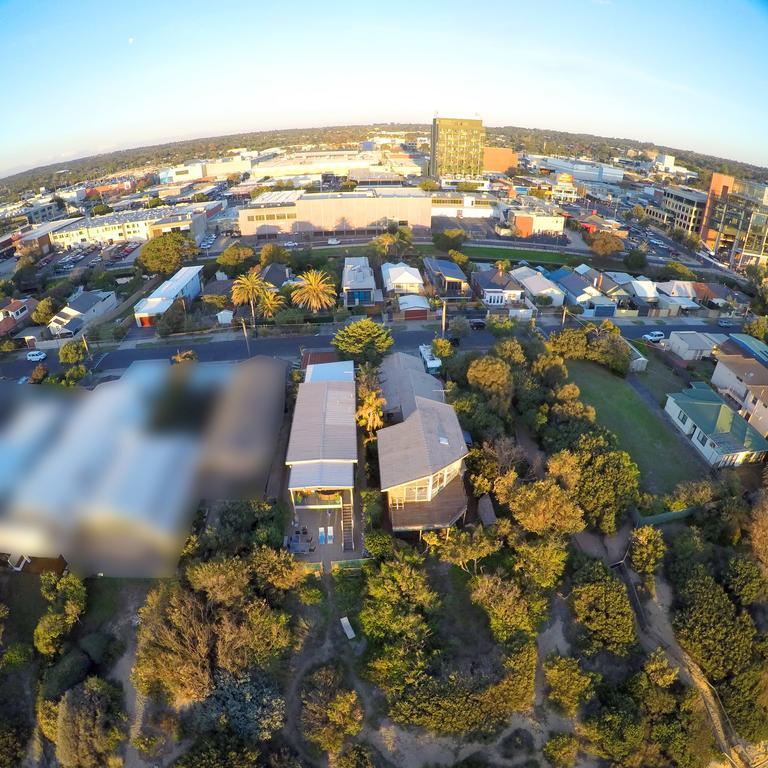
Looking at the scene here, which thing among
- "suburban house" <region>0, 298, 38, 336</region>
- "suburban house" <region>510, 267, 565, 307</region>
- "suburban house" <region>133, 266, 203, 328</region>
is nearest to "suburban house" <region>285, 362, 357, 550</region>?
"suburban house" <region>133, 266, 203, 328</region>

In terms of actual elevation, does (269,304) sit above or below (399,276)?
below

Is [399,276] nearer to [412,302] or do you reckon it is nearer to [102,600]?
[412,302]

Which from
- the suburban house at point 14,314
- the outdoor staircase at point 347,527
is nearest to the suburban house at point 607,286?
the outdoor staircase at point 347,527

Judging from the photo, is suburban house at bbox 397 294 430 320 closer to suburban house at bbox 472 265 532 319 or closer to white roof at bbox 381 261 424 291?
white roof at bbox 381 261 424 291

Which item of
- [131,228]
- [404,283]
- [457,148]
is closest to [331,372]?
[404,283]

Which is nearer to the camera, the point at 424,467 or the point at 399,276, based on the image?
the point at 424,467

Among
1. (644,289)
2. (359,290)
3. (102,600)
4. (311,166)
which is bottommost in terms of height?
(102,600)

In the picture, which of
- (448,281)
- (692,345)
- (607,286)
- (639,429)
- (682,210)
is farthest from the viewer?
(682,210)
